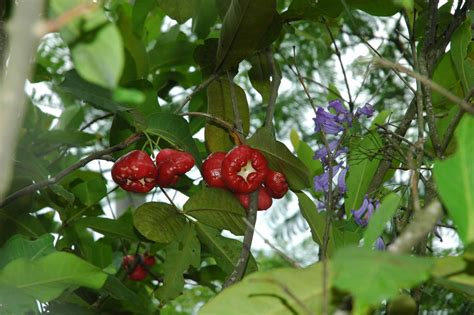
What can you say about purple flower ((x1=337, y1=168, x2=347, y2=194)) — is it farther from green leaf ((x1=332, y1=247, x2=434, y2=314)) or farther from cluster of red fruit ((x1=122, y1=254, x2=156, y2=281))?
green leaf ((x1=332, y1=247, x2=434, y2=314))

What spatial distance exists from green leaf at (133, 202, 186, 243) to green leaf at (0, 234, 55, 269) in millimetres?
193

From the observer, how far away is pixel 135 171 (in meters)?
0.97

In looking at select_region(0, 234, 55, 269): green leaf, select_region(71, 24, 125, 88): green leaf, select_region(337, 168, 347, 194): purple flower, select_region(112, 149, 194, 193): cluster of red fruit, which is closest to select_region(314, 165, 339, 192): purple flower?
select_region(337, 168, 347, 194): purple flower

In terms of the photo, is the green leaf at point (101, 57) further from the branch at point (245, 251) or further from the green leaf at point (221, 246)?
the green leaf at point (221, 246)

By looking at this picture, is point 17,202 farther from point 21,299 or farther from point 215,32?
Result: point 215,32

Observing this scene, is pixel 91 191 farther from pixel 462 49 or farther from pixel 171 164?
pixel 462 49

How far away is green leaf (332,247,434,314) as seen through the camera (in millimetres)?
404

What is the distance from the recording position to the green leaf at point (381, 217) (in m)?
0.55

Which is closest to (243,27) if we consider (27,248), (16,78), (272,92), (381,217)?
(272,92)

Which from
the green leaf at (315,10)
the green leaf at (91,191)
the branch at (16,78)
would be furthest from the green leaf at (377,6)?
the branch at (16,78)

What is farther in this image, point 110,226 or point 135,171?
point 110,226

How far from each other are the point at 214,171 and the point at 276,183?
0.08m

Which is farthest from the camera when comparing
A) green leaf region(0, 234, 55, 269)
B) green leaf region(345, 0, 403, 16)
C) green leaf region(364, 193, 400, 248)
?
green leaf region(345, 0, 403, 16)

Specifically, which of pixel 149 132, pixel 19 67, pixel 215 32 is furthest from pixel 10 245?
pixel 215 32
